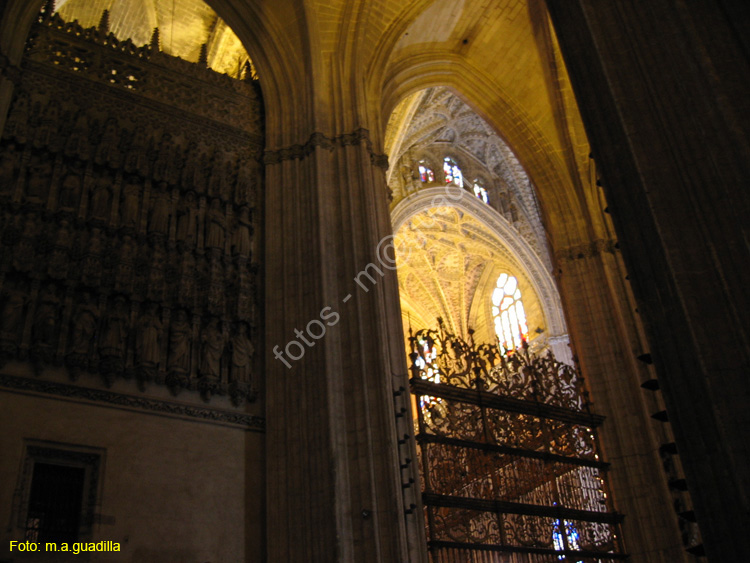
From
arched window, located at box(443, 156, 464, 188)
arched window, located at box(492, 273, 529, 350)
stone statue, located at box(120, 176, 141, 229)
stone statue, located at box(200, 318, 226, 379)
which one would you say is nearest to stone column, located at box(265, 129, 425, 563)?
stone statue, located at box(200, 318, 226, 379)

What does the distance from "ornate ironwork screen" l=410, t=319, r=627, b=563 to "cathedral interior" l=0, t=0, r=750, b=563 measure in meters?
0.04

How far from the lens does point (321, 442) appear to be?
7.77 m

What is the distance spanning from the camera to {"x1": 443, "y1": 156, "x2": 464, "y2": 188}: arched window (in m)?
20.9

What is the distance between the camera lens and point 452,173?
21.2 metres

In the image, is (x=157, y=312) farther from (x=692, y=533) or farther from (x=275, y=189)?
(x=692, y=533)

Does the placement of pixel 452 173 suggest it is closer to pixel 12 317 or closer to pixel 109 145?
pixel 109 145

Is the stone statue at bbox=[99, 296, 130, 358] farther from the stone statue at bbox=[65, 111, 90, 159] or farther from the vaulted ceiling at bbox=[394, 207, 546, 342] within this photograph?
the vaulted ceiling at bbox=[394, 207, 546, 342]

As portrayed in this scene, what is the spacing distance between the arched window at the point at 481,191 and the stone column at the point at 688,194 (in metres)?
15.4

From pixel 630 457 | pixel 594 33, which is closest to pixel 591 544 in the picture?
pixel 630 457

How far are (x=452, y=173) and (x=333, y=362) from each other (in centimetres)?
1384

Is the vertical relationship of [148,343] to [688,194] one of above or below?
above

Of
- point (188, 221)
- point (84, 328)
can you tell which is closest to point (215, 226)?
point (188, 221)

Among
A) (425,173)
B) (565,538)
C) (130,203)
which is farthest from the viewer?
(425,173)

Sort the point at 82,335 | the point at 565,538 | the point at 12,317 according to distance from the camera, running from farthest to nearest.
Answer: the point at 565,538 < the point at 82,335 < the point at 12,317
